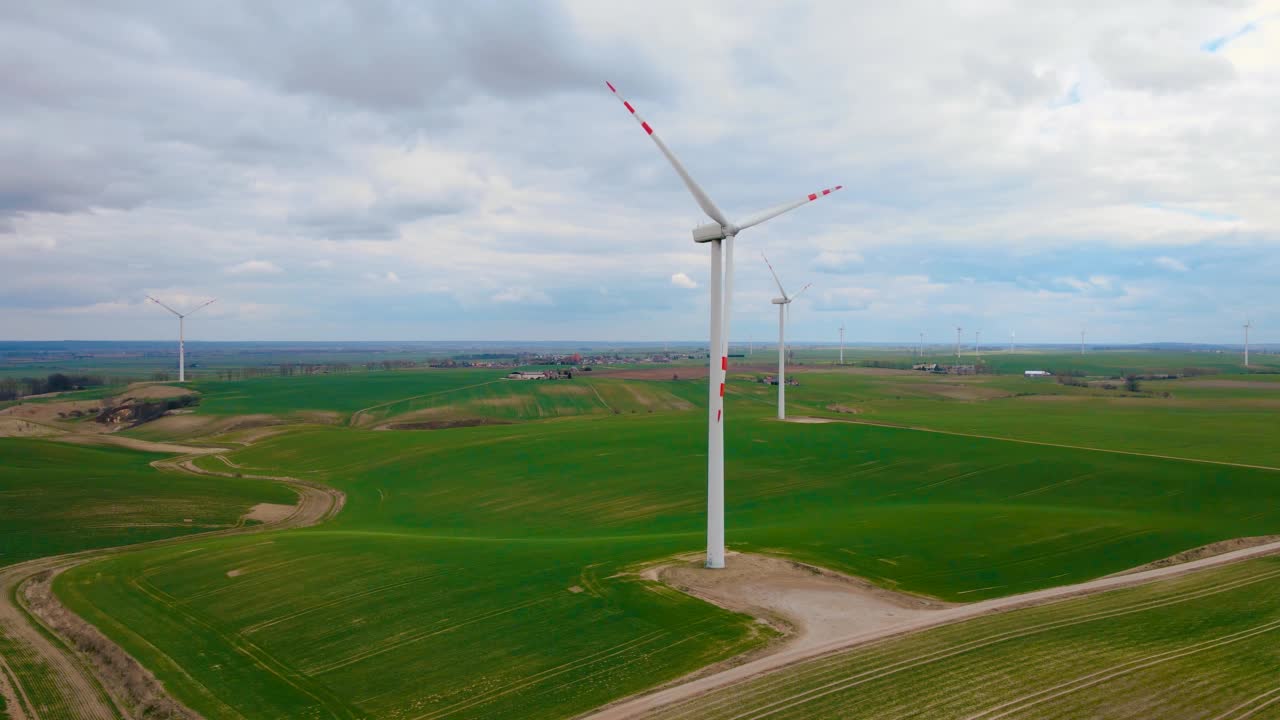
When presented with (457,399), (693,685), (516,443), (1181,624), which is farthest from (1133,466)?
(457,399)

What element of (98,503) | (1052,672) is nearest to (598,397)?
(98,503)

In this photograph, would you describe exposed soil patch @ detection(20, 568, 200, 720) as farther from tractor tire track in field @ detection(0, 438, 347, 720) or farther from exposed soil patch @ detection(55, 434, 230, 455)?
exposed soil patch @ detection(55, 434, 230, 455)

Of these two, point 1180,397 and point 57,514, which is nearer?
point 57,514

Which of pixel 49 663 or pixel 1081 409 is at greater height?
pixel 1081 409

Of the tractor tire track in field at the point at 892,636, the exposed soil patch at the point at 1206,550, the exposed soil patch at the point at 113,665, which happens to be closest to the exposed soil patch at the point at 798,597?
the tractor tire track in field at the point at 892,636

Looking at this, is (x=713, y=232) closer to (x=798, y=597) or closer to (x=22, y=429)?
(x=798, y=597)

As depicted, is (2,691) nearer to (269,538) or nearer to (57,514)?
(269,538)
